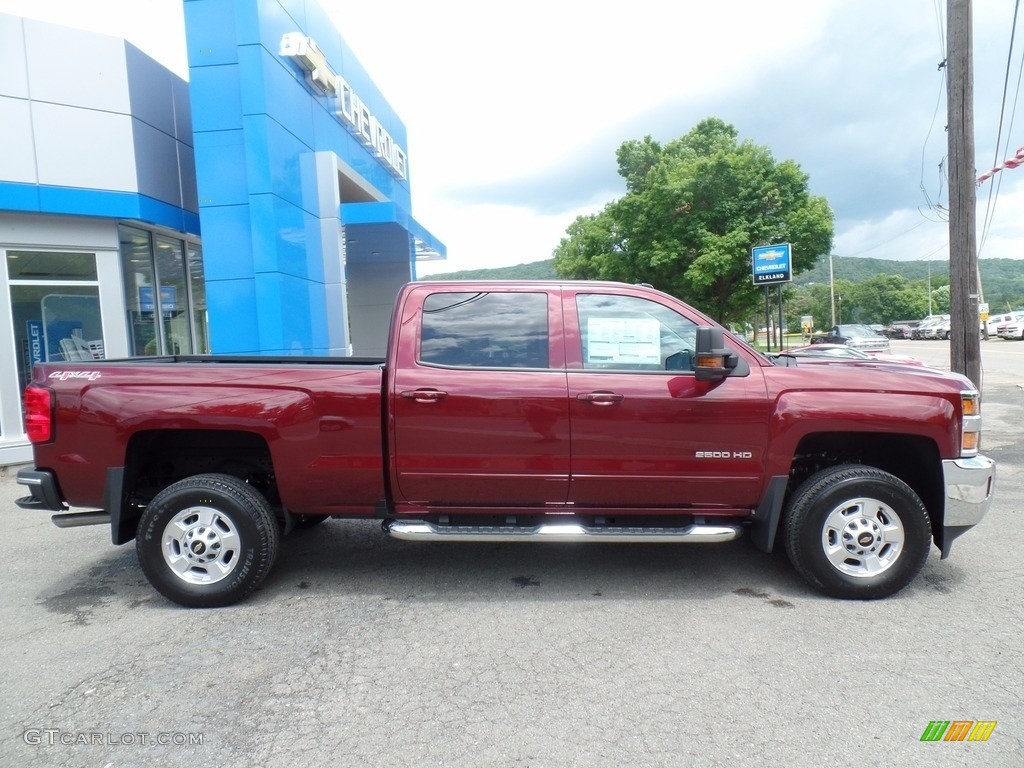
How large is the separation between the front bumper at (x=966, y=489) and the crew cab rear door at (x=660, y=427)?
1080 mm

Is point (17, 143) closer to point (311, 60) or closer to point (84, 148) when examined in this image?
point (84, 148)

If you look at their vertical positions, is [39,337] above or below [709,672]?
above

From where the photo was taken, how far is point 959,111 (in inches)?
334

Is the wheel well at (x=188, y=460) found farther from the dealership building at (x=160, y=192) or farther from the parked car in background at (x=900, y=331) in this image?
the parked car in background at (x=900, y=331)

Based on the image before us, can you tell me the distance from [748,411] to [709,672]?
1509 millimetres

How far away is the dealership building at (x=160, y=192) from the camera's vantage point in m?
9.37

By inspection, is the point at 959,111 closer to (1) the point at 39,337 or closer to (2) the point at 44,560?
(2) the point at 44,560

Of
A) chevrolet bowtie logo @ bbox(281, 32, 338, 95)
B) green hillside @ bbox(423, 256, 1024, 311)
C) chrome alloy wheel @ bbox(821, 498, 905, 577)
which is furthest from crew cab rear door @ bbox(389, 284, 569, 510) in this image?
green hillside @ bbox(423, 256, 1024, 311)

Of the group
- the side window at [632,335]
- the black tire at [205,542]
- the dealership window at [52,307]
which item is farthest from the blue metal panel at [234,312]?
the side window at [632,335]

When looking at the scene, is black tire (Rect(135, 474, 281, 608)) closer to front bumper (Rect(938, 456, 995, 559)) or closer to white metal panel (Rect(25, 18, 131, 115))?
front bumper (Rect(938, 456, 995, 559))

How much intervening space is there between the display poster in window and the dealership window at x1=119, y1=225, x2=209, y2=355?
30.1 feet

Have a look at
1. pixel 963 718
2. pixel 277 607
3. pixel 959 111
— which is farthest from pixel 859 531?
pixel 959 111

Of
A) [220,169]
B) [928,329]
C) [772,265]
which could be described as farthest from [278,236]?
[928,329]

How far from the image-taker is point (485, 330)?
14.0ft
